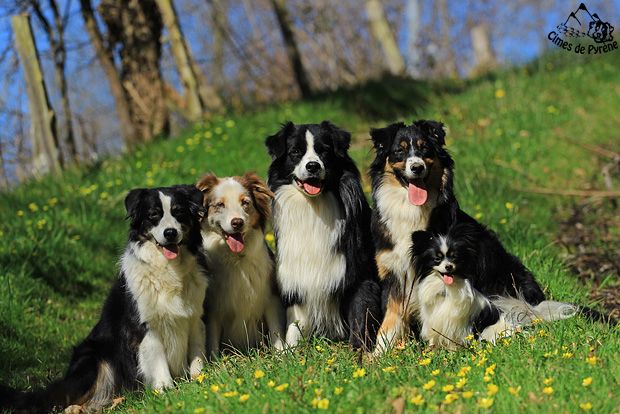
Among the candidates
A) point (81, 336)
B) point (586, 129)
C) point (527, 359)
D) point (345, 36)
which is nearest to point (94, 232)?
point (81, 336)

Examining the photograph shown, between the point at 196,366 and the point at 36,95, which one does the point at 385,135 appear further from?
the point at 36,95

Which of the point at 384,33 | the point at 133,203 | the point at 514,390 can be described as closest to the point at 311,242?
the point at 133,203

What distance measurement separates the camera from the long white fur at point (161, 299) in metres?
5.11

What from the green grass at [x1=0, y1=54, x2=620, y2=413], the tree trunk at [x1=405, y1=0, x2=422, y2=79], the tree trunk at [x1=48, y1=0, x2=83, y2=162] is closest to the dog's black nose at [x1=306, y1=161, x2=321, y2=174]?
the green grass at [x1=0, y1=54, x2=620, y2=413]

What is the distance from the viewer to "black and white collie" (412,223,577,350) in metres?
5.12

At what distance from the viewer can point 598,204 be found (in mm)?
9117

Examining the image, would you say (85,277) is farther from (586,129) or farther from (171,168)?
(586,129)

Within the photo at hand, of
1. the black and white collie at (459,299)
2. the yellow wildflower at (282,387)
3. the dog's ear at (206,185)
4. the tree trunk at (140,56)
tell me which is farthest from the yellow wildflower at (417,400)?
the tree trunk at (140,56)

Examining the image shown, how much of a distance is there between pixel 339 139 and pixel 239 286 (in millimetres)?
1304

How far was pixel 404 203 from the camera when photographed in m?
5.29

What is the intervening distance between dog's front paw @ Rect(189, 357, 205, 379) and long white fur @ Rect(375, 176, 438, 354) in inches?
49.1

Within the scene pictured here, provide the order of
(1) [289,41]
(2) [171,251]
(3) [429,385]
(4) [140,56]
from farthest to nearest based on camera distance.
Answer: (1) [289,41], (4) [140,56], (2) [171,251], (3) [429,385]

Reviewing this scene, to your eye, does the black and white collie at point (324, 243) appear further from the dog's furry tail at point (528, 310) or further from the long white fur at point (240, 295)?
the dog's furry tail at point (528, 310)

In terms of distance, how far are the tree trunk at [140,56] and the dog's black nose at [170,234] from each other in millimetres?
7084
